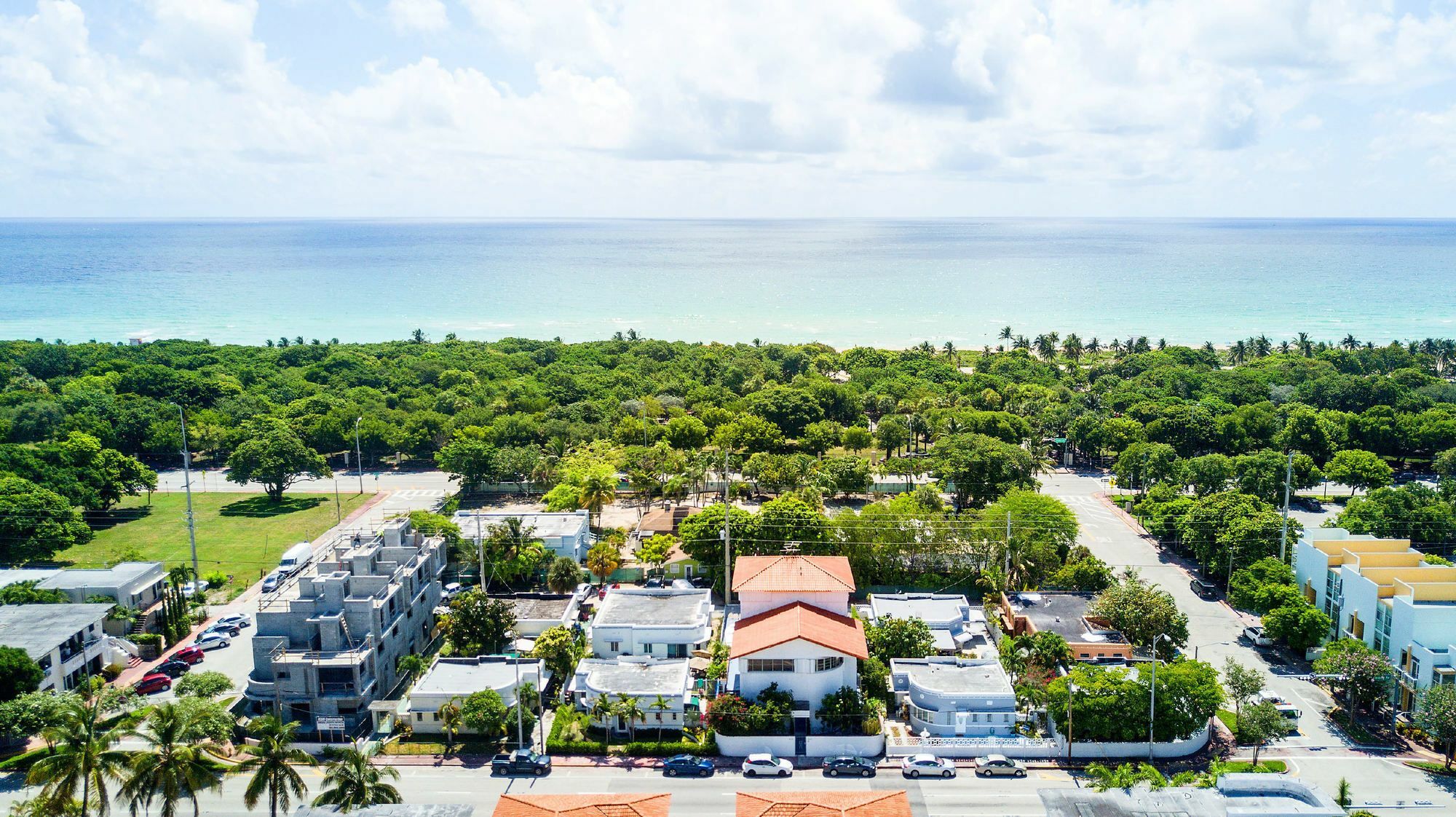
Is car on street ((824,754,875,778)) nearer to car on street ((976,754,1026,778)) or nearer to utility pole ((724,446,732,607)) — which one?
car on street ((976,754,1026,778))

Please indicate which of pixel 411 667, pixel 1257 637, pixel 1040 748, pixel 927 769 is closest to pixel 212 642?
pixel 411 667

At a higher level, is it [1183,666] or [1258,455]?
[1258,455]

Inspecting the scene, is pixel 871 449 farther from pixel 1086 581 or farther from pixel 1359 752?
pixel 1359 752

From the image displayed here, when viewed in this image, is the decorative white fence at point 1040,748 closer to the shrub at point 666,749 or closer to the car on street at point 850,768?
the car on street at point 850,768

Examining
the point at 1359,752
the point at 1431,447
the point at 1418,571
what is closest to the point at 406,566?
the point at 1359,752

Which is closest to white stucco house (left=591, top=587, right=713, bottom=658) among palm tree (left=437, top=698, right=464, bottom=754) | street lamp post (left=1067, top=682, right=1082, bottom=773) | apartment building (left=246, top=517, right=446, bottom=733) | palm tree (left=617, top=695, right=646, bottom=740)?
palm tree (left=617, top=695, right=646, bottom=740)

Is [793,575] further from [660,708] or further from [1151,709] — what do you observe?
[1151,709]
